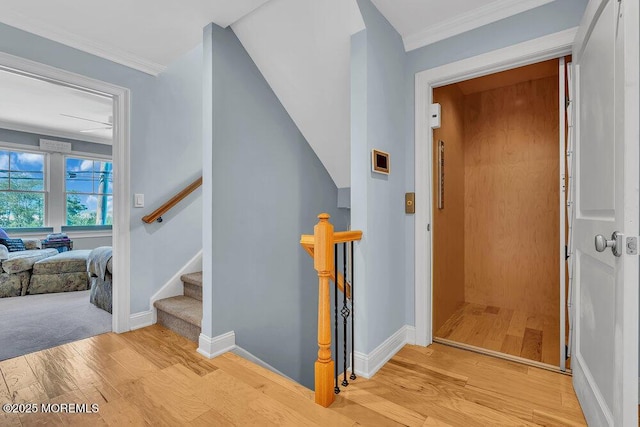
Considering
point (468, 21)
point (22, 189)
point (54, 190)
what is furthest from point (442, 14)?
point (22, 189)

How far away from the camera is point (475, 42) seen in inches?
82.0

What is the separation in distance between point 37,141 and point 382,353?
6.66 metres

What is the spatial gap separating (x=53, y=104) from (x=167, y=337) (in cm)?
376

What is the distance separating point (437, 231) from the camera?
249 cm

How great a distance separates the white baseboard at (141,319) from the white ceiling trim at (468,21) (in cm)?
300

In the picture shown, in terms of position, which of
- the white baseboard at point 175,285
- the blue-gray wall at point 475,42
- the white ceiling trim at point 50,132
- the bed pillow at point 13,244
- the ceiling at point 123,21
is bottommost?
the white baseboard at point 175,285

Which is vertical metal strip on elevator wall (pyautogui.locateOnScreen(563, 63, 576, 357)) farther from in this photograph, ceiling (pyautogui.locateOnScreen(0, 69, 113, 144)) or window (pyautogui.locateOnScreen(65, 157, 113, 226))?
window (pyautogui.locateOnScreen(65, 157, 113, 226))

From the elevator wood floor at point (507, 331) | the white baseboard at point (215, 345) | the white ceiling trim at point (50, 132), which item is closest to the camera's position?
the white baseboard at point (215, 345)

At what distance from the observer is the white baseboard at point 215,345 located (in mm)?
2078

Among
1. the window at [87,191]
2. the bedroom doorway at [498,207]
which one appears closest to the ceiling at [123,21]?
the bedroom doorway at [498,207]

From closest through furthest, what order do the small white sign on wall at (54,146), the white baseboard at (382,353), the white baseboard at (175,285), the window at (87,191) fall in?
the white baseboard at (382,353) < the white baseboard at (175,285) < the small white sign on wall at (54,146) < the window at (87,191)

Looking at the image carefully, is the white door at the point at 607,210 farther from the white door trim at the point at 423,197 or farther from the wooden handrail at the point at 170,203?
the wooden handrail at the point at 170,203

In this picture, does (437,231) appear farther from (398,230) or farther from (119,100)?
(119,100)

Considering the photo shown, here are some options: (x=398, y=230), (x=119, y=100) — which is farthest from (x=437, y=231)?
(x=119, y=100)
